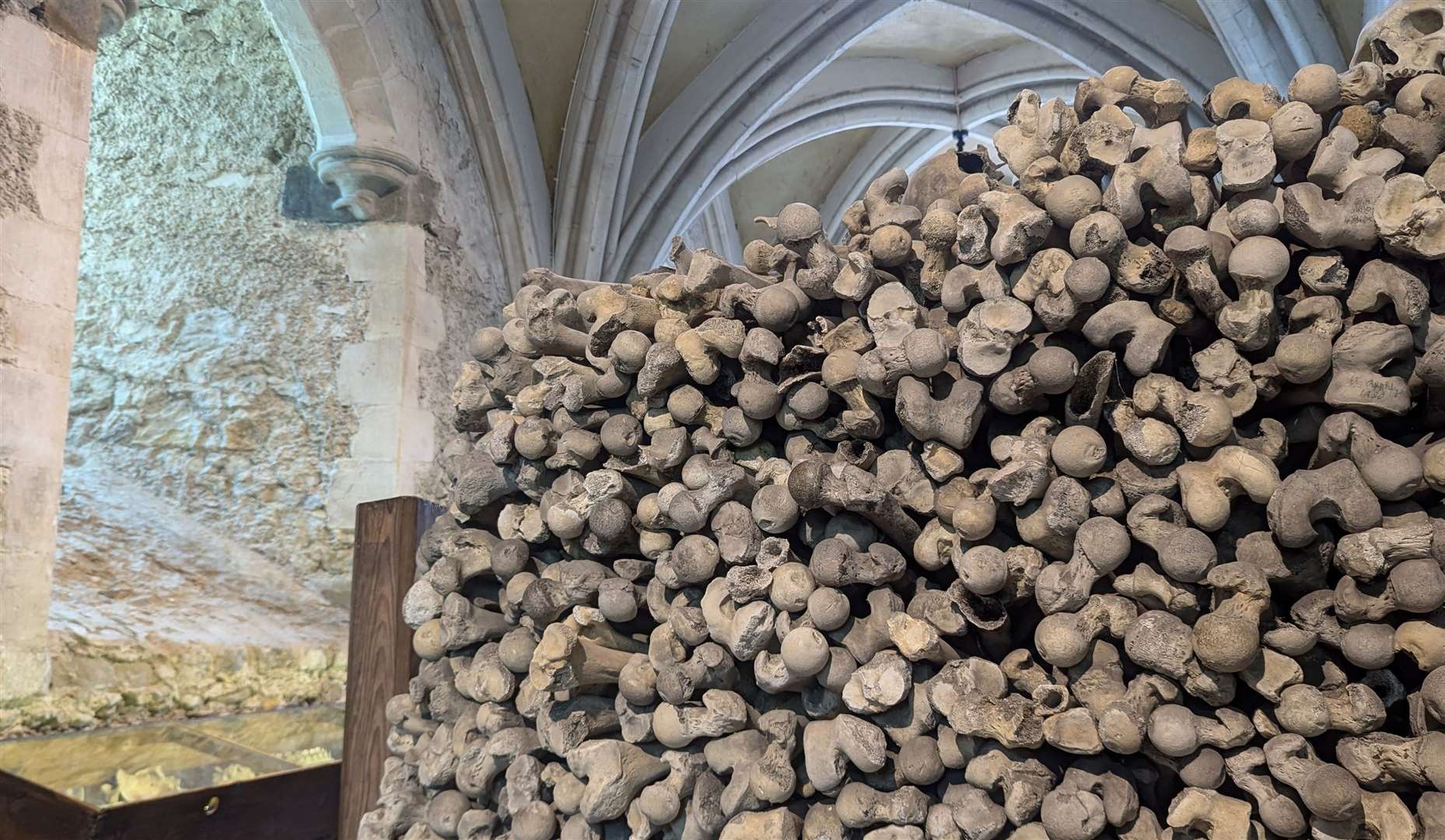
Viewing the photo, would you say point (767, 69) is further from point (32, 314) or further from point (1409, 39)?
point (1409, 39)

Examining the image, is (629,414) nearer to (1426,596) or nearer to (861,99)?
(1426,596)

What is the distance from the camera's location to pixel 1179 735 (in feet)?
3.26

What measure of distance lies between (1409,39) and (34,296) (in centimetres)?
332

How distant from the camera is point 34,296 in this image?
277 centimetres

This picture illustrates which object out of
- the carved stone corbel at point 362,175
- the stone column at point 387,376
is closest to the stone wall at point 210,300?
the stone column at point 387,376

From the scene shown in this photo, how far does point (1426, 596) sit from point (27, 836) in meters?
2.40

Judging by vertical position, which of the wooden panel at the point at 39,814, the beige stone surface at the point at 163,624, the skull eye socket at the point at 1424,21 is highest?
the skull eye socket at the point at 1424,21

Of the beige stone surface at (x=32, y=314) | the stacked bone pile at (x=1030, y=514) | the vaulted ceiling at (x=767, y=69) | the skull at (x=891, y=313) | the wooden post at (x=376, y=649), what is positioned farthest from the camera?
the vaulted ceiling at (x=767, y=69)

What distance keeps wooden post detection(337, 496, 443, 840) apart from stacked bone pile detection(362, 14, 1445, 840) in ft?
1.15

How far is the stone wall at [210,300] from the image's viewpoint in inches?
175

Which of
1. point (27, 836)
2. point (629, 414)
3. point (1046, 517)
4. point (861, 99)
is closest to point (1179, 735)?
point (1046, 517)

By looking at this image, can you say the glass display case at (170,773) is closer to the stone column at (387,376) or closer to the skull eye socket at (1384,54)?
the stone column at (387,376)

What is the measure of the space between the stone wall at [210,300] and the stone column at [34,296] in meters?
1.67

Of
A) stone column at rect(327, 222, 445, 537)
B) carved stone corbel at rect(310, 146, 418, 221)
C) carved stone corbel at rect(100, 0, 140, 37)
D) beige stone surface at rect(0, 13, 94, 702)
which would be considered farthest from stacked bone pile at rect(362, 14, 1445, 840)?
carved stone corbel at rect(310, 146, 418, 221)
